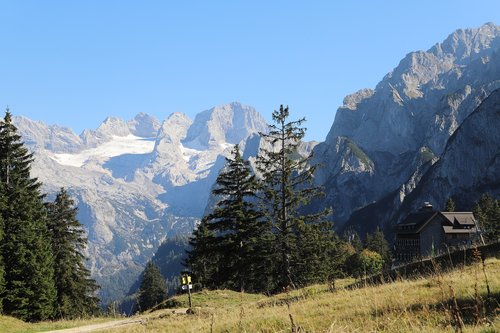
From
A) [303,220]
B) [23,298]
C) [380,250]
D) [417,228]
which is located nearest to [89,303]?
[23,298]

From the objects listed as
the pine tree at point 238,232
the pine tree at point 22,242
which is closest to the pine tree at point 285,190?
the pine tree at point 238,232

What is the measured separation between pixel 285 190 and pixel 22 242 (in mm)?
22648

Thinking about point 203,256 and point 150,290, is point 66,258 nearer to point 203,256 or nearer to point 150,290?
point 203,256

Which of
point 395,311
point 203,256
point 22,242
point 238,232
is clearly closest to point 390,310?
point 395,311

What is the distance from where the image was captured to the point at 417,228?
326 feet

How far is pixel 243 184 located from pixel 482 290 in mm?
32593

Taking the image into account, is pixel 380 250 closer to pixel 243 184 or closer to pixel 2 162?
pixel 243 184

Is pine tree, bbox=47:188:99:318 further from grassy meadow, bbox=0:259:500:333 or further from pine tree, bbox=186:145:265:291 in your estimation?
grassy meadow, bbox=0:259:500:333

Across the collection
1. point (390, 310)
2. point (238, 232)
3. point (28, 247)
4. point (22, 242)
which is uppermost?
point (22, 242)

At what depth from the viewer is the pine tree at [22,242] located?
36062 mm

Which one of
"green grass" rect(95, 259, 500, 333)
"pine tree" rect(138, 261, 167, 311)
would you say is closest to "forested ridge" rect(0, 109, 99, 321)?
"green grass" rect(95, 259, 500, 333)

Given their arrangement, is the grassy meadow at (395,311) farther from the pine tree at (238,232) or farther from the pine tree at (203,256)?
the pine tree at (203,256)

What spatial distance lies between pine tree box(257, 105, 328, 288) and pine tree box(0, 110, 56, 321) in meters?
20.2

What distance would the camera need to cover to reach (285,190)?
123 feet
